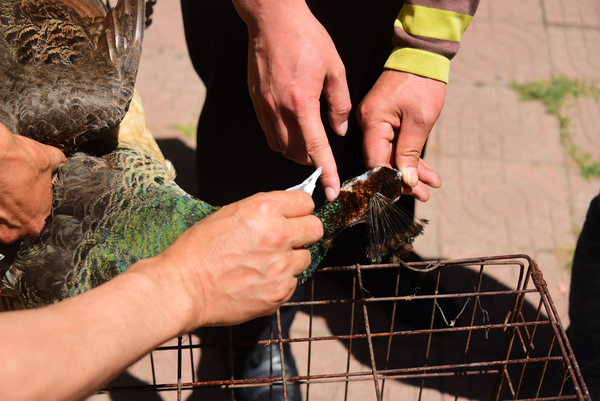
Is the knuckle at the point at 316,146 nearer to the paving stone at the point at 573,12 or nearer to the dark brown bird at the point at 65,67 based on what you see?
the dark brown bird at the point at 65,67

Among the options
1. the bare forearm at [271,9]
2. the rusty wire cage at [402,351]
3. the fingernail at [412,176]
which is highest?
the bare forearm at [271,9]

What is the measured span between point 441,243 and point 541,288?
1.67 m

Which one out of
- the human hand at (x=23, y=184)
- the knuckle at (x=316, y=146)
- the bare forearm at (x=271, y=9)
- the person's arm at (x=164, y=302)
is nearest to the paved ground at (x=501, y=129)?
the human hand at (x=23, y=184)

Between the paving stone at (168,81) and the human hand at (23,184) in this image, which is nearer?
the human hand at (23,184)

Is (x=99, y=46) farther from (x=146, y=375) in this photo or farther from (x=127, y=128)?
(x=146, y=375)

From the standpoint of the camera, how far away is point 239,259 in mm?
1139

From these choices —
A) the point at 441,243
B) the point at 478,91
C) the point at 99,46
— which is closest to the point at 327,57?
the point at 99,46

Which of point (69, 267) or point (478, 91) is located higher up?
point (478, 91)

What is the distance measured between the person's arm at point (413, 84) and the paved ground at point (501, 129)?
1.49 m

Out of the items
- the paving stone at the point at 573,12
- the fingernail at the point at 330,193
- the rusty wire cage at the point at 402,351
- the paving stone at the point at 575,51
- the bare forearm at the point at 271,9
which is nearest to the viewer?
the bare forearm at the point at 271,9

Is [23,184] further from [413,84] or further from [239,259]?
[413,84]

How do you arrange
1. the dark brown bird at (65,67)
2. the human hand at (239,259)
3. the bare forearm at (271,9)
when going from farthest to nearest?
the dark brown bird at (65,67) → the bare forearm at (271,9) → the human hand at (239,259)

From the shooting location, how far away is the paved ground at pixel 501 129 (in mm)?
3172

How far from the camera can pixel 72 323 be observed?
888mm
